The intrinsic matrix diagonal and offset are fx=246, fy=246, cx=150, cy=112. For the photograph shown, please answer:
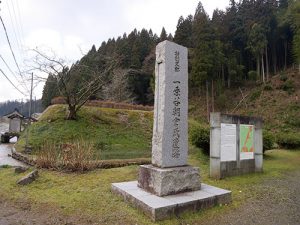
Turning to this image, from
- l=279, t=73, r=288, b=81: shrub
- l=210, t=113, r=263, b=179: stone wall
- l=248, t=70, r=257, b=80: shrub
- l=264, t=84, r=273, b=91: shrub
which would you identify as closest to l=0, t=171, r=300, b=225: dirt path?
l=210, t=113, r=263, b=179: stone wall

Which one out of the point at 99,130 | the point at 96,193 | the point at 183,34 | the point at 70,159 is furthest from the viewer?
the point at 183,34

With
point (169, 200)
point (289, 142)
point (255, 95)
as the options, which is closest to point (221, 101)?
point (255, 95)

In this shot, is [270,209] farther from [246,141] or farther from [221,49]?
[221,49]

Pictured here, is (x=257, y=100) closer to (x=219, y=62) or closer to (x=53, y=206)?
(x=219, y=62)

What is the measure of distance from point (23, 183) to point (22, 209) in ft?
4.71

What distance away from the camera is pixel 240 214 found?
3.83 m

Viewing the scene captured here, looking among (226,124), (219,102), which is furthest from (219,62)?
(226,124)

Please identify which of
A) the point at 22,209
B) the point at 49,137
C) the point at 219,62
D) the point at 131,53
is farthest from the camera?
the point at 131,53

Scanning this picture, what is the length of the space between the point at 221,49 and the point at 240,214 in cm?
2703

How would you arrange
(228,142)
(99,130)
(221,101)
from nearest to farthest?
(228,142), (99,130), (221,101)

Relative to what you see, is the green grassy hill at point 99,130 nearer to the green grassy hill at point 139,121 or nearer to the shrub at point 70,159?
the green grassy hill at point 139,121

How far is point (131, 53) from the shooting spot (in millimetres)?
30984

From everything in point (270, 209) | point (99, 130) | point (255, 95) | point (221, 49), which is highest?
point (221, 49)

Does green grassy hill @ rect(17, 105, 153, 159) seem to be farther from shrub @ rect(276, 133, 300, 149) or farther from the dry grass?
shrub @ rect(276, 133, 300, 149)
